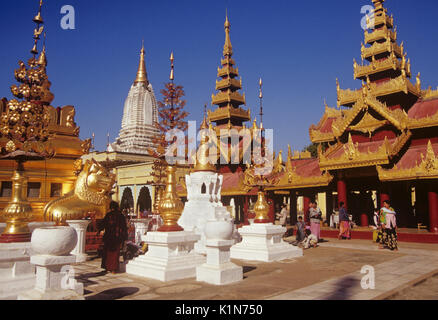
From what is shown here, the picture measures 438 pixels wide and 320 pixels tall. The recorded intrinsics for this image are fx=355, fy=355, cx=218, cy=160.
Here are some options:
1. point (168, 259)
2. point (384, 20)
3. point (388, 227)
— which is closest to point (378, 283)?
point (168, 259)

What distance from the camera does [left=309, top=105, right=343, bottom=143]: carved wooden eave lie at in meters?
23.9

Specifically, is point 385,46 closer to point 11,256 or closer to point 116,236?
point 116,236

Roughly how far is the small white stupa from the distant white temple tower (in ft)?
151

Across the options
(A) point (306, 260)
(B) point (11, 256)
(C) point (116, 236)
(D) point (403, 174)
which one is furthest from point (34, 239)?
(D) point (403, 174)

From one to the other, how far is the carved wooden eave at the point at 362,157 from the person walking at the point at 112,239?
13.5 m

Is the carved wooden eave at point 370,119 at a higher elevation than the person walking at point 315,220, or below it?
higher

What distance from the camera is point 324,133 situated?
2422 centimetres

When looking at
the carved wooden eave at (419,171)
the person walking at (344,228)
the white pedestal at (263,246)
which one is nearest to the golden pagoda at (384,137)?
the carved wooden eave at (419,171)

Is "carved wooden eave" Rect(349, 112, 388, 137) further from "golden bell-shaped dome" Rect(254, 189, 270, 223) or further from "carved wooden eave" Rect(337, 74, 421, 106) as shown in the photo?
"golden bell-shaped dome" Rect(254, 189, 270, 223)

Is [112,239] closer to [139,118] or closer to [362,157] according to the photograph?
[362,157]

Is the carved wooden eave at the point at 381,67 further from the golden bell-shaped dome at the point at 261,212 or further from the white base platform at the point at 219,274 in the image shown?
the white base platform at the point at 219,274

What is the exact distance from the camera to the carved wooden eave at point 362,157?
1714cm

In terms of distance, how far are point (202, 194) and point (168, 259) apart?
18.2 feet

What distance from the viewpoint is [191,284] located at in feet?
22.5
